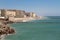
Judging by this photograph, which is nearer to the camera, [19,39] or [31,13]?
[19,39]

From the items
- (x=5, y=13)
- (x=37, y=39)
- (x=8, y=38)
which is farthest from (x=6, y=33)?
(x=5, y=13)

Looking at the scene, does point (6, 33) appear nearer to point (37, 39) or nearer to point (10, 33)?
point (10, 33)

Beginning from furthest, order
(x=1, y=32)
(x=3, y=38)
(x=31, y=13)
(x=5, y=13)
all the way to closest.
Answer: (x=31, y=13), (x=5, y=13), (x=1, y=32), (x=3, y=38)

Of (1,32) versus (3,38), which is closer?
(3,38)

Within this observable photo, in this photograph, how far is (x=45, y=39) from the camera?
27.1 m

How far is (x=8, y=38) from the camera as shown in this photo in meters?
27.0

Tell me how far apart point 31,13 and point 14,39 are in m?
98.4

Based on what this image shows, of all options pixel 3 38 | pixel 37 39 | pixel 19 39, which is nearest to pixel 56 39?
pixel 37 39

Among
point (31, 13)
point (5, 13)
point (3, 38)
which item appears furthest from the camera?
point (31, 13)

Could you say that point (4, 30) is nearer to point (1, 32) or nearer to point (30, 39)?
point (1, 32)

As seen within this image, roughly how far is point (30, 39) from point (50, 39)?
2.77 metres

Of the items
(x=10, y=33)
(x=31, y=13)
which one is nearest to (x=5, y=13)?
(x=31, y=13)

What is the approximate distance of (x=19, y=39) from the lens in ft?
89.4

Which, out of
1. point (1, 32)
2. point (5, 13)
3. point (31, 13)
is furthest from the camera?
point (31, 13)
